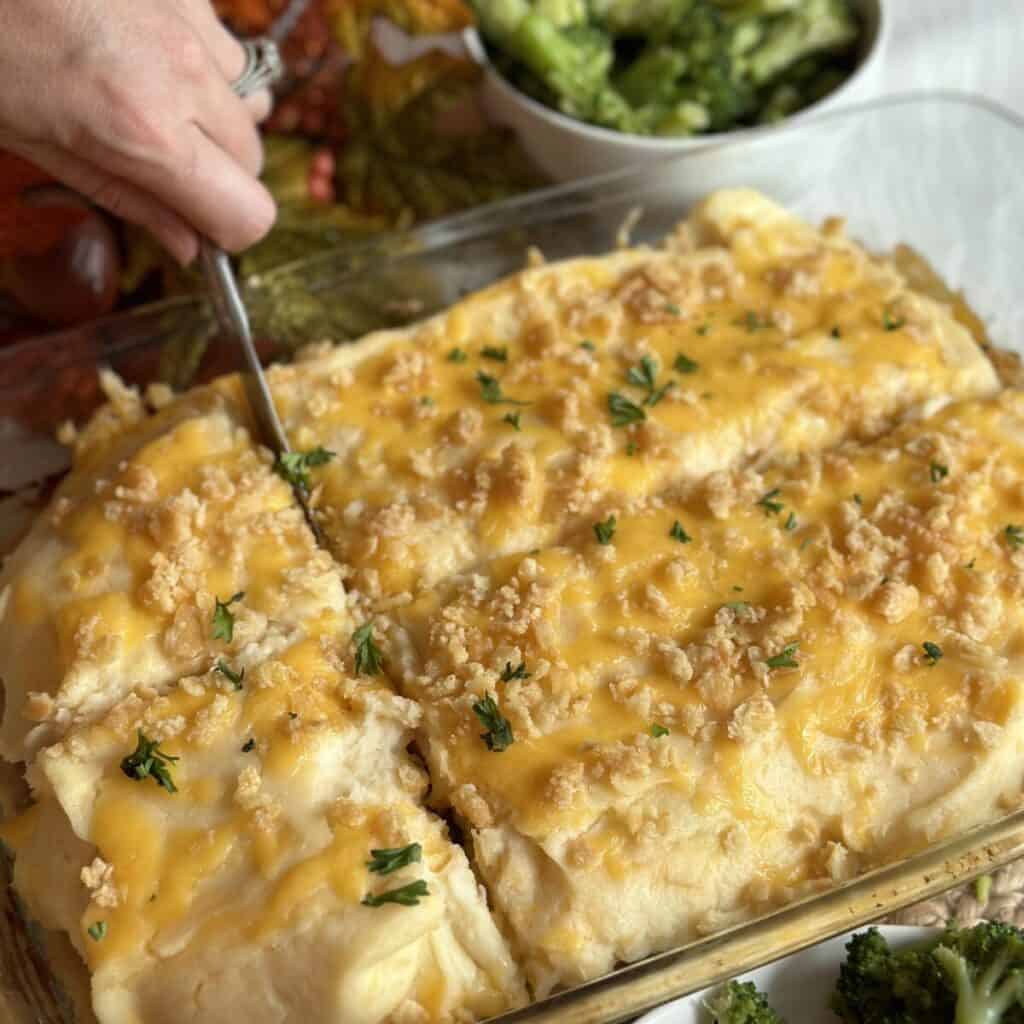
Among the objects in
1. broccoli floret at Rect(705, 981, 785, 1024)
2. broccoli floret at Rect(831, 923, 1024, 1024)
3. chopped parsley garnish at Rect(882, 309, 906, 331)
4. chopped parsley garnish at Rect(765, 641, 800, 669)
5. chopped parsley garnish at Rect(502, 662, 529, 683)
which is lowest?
broccoli floret at Rect(705, 981, 785, 1024)

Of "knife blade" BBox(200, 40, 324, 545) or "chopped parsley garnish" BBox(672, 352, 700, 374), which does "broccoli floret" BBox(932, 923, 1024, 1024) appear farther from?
"knife blade" BBox(200, 40, 324, 545)

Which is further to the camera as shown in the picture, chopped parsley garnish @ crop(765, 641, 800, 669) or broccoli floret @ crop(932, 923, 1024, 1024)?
chopped parsley garnish @ crop(765, 641, 800, 669)

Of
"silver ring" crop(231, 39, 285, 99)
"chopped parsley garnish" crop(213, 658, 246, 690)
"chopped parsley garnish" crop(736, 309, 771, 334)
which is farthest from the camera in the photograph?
"chopped parsley garnish" crop(736, 309, 771, 334)

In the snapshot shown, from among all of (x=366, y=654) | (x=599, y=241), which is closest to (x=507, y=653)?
(x=366, y=654)

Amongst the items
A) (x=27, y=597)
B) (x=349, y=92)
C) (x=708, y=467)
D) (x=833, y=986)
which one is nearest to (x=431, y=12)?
(x=349, y=92)

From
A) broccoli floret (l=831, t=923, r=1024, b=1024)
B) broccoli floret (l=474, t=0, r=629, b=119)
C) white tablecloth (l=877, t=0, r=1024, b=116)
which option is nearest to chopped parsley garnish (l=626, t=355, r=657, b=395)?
broccoli floret (l=474, t=0, r=629, b=119)

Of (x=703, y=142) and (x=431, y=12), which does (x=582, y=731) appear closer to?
(x=703, y=142)
